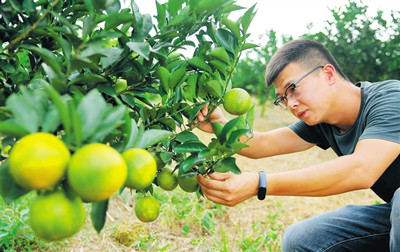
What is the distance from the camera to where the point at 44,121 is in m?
0.57

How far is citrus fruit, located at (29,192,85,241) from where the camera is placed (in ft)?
1.78

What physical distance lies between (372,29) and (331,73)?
680cm

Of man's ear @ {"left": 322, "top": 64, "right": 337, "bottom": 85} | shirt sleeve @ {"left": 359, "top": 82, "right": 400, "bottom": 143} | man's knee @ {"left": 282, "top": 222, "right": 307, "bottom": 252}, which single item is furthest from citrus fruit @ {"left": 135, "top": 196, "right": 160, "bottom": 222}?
man's ear @ {"left": 322, "top": 64, "right": 337, "bottom": 85}

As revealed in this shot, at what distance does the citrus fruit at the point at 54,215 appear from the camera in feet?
1.78

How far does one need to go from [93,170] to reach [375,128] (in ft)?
4.28

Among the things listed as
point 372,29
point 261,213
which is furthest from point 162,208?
point 372,29

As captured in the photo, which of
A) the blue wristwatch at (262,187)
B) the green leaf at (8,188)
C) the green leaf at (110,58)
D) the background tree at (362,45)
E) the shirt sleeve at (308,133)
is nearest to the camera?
the green leaf at (8,188)

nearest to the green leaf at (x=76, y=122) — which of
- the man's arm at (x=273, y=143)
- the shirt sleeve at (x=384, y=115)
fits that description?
the shirt sleeve at (x=384, y=115)

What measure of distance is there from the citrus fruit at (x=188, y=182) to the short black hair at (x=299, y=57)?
0.90 meters

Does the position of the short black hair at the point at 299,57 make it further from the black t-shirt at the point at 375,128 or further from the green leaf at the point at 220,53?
the green leaf at the point at 220,53

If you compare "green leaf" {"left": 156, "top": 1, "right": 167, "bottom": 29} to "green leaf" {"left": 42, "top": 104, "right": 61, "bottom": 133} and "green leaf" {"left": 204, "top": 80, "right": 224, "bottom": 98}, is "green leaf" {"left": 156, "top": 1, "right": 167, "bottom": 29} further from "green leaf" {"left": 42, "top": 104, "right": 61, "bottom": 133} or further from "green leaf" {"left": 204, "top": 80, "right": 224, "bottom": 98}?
"green leaf" {"left": 42, "top": 104, "right": 61, "bottom": 133}

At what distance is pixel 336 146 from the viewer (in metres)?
1.99

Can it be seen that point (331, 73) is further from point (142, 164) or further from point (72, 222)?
point (72, 222)

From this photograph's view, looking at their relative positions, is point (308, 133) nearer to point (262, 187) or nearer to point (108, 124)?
point (262, 187)
